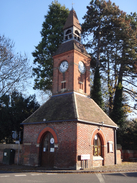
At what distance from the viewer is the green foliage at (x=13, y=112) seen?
21.8 metres

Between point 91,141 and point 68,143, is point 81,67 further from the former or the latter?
point 68,143

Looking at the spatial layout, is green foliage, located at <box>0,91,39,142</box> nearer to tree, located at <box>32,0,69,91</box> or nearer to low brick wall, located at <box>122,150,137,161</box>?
tree, located at <box>32,0,69,91</box>

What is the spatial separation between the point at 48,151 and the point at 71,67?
29.0ft

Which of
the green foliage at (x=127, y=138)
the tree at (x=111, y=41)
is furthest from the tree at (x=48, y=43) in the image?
the green foliage at (x=127, y=138)

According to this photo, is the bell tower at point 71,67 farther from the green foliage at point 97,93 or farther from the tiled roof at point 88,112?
the green foliage at point 97,93

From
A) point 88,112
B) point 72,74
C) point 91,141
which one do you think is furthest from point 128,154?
point 72,74

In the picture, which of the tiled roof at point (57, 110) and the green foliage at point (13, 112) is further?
the green foliage at point (13, 112)

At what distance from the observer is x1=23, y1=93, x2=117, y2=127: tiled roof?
639 inches

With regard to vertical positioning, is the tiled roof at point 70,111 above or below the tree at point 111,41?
below

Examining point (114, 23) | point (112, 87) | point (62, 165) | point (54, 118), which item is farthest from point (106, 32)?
point (62, 165)

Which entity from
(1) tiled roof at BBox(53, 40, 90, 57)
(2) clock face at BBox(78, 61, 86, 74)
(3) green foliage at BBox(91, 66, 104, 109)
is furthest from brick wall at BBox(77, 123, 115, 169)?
(1) tiled roof at BBox(53, 40, 90, 57)

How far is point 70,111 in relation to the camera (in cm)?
1653

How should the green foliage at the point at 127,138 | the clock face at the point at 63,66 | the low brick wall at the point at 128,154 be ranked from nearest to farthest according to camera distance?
1. the clock face at the point at 63,66
2. the low brick wall at the point at 128,154
3. the green foliage at the point at 127,138

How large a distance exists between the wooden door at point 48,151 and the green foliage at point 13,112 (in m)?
6.07
